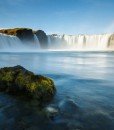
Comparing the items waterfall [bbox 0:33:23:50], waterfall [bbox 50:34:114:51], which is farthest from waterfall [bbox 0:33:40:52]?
waterfall [bbox 50:34:114:51]

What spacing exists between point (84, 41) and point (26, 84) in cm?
12648

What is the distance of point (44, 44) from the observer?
4934 inches

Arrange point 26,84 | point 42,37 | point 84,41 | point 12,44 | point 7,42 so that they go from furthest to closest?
point 84,41
point 42,37
point 12,44
point 7,42
point 26,84

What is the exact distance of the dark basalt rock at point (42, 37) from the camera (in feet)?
408

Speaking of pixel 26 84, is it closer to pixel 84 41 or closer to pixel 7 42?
pixel 7 42

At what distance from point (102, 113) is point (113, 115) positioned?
393 millimetres

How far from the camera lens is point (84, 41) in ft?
442

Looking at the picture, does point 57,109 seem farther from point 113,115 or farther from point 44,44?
point 44,44

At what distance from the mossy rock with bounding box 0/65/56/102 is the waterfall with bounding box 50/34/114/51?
393 ft

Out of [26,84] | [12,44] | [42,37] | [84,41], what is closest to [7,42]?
[12,44]

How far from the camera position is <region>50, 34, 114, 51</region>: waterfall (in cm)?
12812

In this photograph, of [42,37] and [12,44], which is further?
[42,37]

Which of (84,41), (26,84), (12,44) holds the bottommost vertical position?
(84,41)

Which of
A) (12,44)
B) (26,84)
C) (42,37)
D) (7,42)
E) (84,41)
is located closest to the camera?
(26,84)
